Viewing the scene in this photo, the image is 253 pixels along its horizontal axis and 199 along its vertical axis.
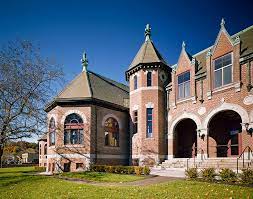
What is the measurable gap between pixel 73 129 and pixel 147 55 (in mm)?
10674

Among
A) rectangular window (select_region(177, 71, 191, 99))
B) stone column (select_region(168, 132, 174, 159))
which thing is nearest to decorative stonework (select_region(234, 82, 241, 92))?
rectangular window (select_region(177, 71, 191, 99))

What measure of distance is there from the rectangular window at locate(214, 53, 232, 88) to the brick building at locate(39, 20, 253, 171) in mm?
76

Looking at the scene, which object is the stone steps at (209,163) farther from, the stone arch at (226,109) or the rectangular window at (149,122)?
the rectangular window at (149,122)

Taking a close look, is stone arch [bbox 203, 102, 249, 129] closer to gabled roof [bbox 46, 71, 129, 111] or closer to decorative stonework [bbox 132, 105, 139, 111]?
decorative stonework [bbox 132, 105, 139, 111]

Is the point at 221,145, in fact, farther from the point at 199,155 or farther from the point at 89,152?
the point at 89,152

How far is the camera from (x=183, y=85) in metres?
24.1

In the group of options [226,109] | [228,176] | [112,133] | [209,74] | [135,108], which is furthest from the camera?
[112,133]

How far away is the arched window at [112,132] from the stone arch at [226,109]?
9427mm

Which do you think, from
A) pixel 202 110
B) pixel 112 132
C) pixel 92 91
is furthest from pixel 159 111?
pixel 92 91

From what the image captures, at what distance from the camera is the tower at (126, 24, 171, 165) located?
81.4 ft

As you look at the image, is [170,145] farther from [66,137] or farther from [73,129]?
[66,137]

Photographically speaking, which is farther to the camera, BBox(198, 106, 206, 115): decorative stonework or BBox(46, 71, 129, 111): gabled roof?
BBox(46, 71, 129, 111): gabled roof

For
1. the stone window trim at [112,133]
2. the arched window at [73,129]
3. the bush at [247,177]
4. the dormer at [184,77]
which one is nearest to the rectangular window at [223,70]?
the dormer at [184,77]

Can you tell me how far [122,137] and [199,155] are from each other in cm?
869
